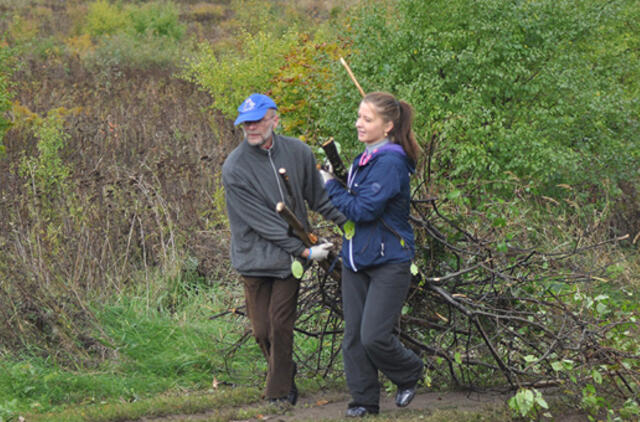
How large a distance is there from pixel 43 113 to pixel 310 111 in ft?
25.8

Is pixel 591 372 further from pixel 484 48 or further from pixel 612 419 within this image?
pixel 484 48

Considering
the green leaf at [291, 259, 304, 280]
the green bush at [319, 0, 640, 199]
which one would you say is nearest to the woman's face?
the green leaf at [291, 259, 304, 280]

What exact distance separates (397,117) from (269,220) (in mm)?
1041

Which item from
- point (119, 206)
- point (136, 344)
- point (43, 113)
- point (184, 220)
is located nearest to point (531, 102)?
point (184, 220)

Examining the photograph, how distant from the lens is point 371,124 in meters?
5.05


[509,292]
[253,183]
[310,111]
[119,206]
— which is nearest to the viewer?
[253,183]

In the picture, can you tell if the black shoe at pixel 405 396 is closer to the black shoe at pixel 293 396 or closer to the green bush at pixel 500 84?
the black shoe at pixel 293 396

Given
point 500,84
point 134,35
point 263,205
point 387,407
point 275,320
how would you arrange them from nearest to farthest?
point 263,205
point 275,320
point 387,407
point 500,84
point 134,35

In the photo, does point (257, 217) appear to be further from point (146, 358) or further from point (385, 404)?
point (146, 358)

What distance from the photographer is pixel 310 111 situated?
12.0m

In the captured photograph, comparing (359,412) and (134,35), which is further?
(134,35)

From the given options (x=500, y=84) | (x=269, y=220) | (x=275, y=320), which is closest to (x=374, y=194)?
(x=269, y=220)

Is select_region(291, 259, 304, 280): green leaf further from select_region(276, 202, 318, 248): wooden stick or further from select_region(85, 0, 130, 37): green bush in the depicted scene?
select_region(85, 0, 130, 37): green bush

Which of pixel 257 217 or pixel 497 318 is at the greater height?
pixel 257 217
